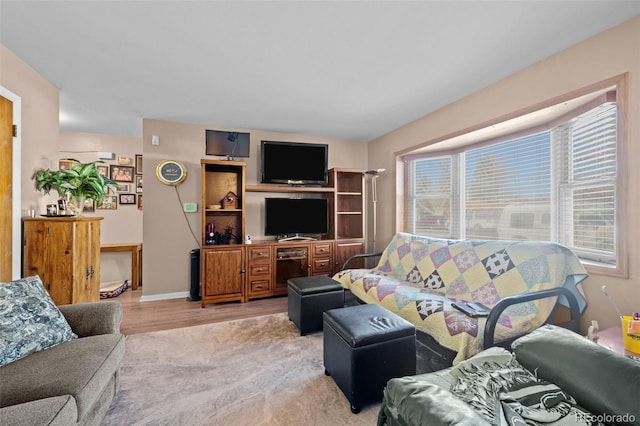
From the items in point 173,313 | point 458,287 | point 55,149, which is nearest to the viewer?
point 458,287

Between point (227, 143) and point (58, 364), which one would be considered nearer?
point (58, 364)

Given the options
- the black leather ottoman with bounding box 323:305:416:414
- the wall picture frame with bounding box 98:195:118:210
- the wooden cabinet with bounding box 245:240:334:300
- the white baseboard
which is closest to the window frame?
the black leather ottoman with bounding box 323:305:416:414

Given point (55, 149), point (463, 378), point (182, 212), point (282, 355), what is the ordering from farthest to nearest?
point (182, 212), point (55, 149), point (282, 355), point (463, 378)

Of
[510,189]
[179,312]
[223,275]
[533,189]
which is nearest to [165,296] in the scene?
[179,312]

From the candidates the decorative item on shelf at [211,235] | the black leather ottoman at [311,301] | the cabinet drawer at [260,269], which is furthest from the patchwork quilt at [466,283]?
the decorative item on shelf at [211,235]

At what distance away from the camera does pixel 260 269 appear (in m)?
3.59

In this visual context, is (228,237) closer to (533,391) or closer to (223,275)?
(223,275)

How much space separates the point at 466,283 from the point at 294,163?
277cm

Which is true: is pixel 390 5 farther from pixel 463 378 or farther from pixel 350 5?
pixel 463 378

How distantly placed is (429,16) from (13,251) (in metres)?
3.56

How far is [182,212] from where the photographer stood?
3.72 meters

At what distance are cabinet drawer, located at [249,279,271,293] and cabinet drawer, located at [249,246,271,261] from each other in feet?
1.08

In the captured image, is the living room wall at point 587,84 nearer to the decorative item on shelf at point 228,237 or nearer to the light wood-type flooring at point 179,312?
the light wood-type flooring at point 179,312

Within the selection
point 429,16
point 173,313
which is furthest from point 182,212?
point 429,16
